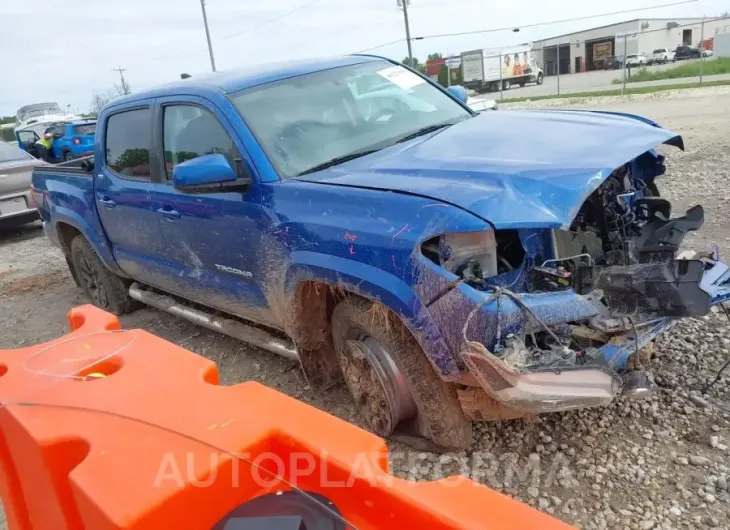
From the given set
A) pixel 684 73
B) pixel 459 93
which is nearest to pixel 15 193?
pixel 459 93

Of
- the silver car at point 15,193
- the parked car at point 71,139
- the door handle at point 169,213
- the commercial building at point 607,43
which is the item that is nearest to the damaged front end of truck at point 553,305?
the door handle at point 169,213

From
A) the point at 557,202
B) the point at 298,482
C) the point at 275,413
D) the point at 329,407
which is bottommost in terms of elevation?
the point at 329,407

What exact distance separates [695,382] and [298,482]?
2631mm

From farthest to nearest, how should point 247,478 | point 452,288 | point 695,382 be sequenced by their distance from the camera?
point 695,382 < point 452,288 < point 247,478

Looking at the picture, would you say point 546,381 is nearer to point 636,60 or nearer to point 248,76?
point 248,76

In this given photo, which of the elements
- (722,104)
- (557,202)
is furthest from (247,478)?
(722,104)

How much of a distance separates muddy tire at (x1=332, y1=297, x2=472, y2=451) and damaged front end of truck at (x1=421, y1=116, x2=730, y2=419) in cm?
33

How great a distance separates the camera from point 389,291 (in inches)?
104

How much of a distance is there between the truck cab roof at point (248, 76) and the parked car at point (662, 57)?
46.3 metres

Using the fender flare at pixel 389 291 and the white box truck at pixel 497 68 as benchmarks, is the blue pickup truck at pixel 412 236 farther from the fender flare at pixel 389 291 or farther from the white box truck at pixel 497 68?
the white box truck at pixel 497 68

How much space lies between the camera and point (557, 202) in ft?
8.38

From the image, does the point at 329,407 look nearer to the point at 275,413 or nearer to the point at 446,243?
the point at 446,243

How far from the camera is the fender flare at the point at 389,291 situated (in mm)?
2537

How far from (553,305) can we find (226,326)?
237 cm
